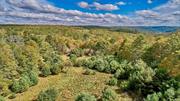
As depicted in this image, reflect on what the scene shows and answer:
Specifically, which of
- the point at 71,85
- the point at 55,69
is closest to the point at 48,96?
the point at 71,85

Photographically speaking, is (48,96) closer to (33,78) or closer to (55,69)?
(33,78)

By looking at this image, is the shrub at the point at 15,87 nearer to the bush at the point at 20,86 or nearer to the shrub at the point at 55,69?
the bush at the point at 20,86

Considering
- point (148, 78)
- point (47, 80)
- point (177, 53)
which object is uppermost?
point (177, 53)

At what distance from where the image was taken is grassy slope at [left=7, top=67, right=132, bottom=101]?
2276 inches

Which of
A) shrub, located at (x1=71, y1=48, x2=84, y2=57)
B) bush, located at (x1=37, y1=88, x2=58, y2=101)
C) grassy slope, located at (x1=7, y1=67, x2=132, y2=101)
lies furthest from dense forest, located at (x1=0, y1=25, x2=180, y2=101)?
shrub, located at (x1=71, y1=48, x2=84, y2=57)

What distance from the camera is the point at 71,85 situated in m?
66.9

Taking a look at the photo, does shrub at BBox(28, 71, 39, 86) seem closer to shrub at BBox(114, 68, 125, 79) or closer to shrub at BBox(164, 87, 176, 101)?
shrub at BBox(114, 68, 125, 79)

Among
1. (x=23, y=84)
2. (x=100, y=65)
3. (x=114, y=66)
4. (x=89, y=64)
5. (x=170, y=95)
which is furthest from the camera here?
(x=89, y=64)

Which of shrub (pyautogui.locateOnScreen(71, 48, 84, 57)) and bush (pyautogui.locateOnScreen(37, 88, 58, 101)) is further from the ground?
bush (pyautogui.locateOnScreen(37, 88, 58, 101))

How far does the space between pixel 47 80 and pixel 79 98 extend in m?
26.2

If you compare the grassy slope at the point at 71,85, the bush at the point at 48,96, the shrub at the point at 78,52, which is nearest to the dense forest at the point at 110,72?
the bush at the point at 48,96

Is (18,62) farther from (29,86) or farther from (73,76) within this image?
(73,76)

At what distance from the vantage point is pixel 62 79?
242 feet

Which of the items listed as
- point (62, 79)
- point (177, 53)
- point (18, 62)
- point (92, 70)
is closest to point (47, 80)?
point (62, 79)
